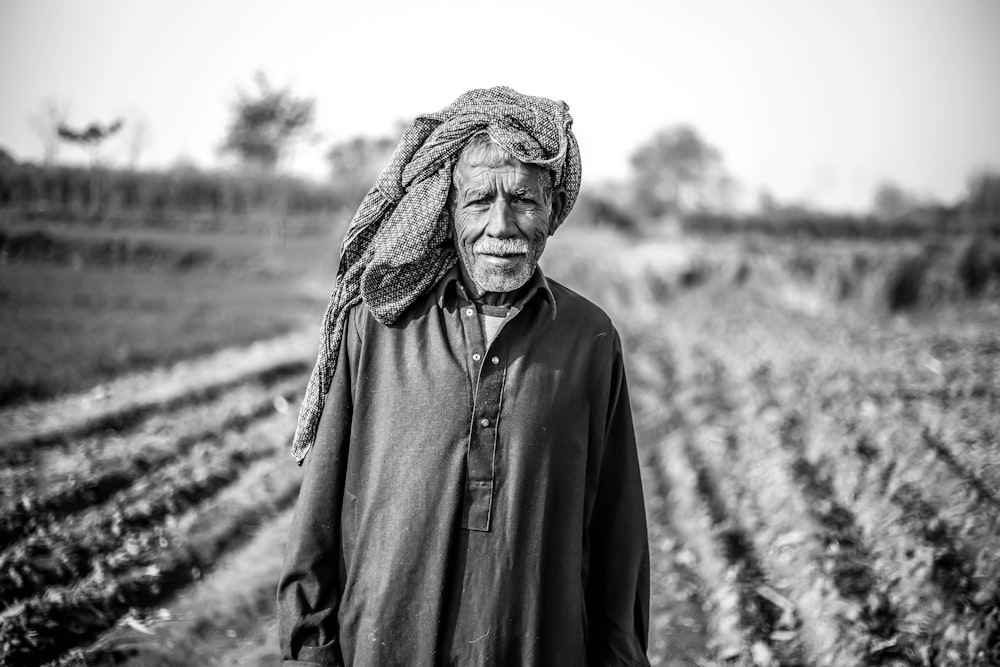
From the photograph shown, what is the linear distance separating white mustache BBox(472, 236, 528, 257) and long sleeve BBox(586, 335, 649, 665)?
0.38 metres

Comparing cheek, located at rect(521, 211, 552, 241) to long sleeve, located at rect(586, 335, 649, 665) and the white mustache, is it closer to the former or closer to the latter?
the white mustache

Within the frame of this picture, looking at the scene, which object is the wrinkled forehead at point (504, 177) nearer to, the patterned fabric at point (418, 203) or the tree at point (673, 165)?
the patterned fabric at point (418, 203)

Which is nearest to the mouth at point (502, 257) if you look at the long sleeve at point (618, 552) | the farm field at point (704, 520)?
the long sleeve at point (618, 552)

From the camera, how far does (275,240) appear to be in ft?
81.3

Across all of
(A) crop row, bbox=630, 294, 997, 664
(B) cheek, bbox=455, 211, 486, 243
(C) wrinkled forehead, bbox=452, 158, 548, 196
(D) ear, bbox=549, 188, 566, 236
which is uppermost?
(C) wrinkled forehead, bbox=452, 158, 548, 196

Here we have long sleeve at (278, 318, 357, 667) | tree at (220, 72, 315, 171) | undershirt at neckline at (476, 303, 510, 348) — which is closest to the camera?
long sleeve at (278, 318, 357, 667)

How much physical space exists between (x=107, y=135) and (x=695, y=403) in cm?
1573

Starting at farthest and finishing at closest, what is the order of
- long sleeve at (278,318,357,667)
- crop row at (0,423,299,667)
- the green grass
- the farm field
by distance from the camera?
the green grass < the farm field < crop row at (0,423,299,667) < long sleeve at (278,318,357,667)

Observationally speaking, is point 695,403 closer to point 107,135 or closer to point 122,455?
point 122,455

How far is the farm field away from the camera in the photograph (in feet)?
11.6

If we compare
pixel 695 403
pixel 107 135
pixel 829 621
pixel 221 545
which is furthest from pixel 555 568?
pixel 107 135

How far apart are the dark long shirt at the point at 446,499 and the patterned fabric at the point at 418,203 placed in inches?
2.2

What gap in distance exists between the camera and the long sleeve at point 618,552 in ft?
5.78

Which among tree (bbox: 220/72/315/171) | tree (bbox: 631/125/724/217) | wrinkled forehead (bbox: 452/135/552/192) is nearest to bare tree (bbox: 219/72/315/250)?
tree (bbox: 220/72/315/171)
